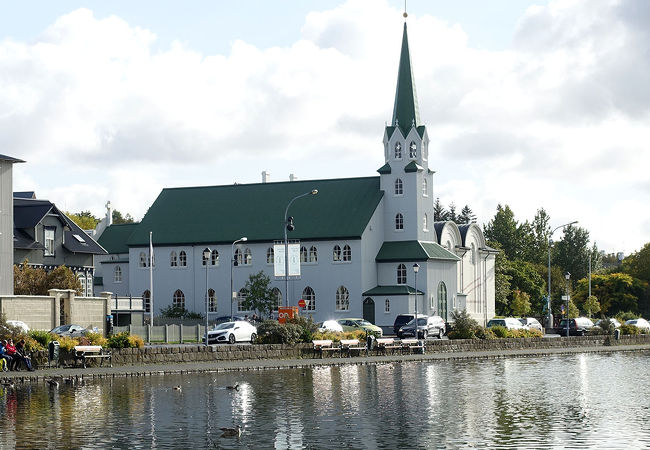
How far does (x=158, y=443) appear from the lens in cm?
2159

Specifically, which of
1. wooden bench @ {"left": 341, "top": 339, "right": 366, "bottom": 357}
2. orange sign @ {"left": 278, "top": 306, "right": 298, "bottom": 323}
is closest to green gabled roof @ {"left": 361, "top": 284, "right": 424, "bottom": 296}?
orange sign @ {"left": 278, "top": 306, "right": 298, "bottom": 323}

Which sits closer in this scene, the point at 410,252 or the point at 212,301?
the point at 410,252

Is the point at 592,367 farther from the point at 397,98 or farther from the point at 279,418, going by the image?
the point at 397,98

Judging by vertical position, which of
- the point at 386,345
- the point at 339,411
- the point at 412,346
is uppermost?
the point at 386,345

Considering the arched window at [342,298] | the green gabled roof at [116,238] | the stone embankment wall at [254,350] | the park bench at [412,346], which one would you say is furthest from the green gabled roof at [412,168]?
the park bench at [412,346]

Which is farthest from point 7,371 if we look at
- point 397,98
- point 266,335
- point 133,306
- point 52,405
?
point 397,98

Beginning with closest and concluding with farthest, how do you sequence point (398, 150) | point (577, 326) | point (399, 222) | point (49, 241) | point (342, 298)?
point (577, 326) < point (49, 241) < point (342, 298) < point (399, 222) < point (398, 150)

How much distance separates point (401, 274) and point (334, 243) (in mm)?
6192

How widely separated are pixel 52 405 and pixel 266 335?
951 inches

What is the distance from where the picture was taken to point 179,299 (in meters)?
99.2

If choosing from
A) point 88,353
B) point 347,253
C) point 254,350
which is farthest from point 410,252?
point 88,353

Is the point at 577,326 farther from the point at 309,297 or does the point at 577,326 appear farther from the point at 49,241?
the point at 49,241

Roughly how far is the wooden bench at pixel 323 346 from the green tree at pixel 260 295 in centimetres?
3997

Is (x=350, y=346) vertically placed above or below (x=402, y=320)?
below
